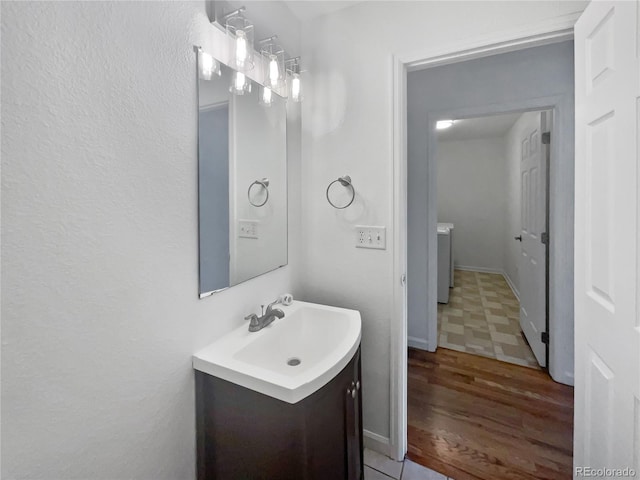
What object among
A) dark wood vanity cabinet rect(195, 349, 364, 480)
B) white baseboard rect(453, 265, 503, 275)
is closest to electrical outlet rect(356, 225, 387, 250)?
dark wood vanity cabinet rect(195, 349, 364, 480)

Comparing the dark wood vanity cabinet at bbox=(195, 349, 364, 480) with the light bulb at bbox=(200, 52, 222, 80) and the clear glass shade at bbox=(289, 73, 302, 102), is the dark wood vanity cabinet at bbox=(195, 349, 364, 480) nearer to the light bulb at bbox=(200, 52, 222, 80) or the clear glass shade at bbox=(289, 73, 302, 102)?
the light bulb at bbox=(200, 52, 222, 80)

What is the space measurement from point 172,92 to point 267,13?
2.59 ft

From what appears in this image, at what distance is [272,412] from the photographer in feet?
3.10

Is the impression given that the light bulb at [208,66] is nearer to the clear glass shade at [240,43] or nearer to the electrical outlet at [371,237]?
the clear glass shade at [240,43]

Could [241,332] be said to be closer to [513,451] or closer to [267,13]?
[267,13]

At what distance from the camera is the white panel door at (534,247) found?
2.38 metres

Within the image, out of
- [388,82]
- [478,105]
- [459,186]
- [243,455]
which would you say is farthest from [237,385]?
[459,186]

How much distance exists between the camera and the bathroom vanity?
0.92 m

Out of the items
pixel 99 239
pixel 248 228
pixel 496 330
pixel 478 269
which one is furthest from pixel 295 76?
pixel 478 269

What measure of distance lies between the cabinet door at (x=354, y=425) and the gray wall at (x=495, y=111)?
1620 millimetres

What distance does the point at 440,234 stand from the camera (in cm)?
395

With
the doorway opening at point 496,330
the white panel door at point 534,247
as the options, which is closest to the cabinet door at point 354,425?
the doorway opening at point 496,330

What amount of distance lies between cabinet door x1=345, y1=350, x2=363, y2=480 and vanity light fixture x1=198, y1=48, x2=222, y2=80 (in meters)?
1.24

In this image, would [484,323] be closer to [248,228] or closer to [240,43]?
[248,228]
